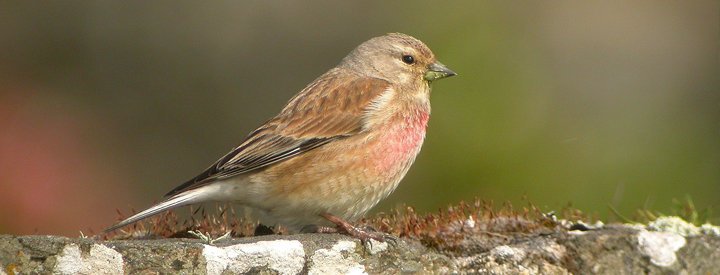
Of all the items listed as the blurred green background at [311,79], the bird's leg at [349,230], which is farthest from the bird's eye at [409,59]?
the blurred green background at [311,79]

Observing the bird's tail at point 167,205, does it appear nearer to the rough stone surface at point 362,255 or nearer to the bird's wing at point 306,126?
the bird's wing at point 306,126

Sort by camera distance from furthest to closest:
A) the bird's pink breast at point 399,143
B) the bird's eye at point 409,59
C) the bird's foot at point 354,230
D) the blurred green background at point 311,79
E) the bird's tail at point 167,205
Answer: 1. the blurred green background at point 311,79
2. the bird's eye at point 409,59
3. the bird's pink breast at point 399,143
4. the bird's tail at point 167,205
5. the bird's foot at point 354,230

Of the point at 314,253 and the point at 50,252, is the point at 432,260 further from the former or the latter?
the point at 50,252

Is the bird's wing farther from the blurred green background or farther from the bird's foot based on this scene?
the blurred green background

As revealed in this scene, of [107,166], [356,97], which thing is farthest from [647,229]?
[107,166]

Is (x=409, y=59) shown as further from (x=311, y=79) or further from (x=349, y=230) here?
(x=311, y=79)

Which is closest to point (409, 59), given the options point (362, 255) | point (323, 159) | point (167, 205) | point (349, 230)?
point (323, 159)
